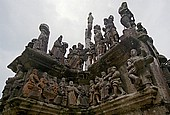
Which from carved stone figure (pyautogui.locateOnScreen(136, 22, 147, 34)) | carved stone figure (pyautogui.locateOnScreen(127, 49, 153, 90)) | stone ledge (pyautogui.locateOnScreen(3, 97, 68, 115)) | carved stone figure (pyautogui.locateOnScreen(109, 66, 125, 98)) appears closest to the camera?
carved stone figure (pyautogui.locateOnScreen(127, 49, 153, 90))

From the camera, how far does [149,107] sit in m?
4.37

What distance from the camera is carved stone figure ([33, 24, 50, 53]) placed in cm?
724

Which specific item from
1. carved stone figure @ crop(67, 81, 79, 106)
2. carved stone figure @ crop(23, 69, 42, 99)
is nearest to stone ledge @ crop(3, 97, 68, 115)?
carved stone figure @ crop(23, 69, 42, 99)

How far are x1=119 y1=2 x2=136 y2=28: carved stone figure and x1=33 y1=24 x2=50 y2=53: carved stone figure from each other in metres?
3.30

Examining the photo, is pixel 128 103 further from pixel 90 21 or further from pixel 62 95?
pixel 90 21

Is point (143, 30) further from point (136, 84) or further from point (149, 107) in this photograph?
point (149, 107)

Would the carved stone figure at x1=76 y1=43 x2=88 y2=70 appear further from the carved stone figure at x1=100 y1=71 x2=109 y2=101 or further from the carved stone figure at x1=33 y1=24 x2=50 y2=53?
the carved stone figure at x1=100 y1=71 x2=109 y2=101

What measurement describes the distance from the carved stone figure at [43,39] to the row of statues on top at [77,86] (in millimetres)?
1142

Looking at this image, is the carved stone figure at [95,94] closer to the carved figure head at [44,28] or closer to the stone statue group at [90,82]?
the stone statue group at [90,82]

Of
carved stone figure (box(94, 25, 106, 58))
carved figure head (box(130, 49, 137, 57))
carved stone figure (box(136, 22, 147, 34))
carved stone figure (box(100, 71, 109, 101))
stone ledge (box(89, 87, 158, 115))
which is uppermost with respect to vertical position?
carved stone figure (box(94, 25, 106, 58))

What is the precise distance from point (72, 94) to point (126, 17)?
11.7ft

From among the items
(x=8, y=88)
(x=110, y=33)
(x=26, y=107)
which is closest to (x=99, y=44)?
(x=110, y=33)

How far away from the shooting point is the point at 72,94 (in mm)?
6395

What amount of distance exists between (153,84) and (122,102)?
0.96 meters
